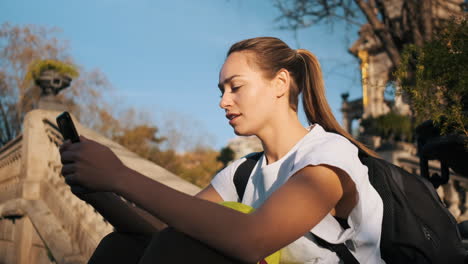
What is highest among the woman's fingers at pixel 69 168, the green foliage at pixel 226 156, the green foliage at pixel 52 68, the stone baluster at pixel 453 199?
the green foliage at pixel 52 68

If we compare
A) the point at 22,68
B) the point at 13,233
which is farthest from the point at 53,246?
the point at 22,68

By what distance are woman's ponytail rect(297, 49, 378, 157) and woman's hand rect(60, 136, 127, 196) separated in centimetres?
101

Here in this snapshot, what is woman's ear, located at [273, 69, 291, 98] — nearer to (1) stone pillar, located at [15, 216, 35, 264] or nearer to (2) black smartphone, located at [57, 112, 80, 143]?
(2) black smartphone, located at [57, 112, 80, 143]

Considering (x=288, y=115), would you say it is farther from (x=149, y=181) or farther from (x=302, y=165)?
(x=149, y=181)

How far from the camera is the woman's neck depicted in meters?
1.82

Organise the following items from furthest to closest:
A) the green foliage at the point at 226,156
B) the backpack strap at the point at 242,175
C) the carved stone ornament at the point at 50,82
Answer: the green foliage at the point at 226,156 → the carved stone ornament at the point at 50,82 → the backpack strap at the point at 242,175

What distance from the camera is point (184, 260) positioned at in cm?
127

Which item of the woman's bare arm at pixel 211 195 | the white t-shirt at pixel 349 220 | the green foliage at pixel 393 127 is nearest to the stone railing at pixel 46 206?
the woman's bare arm at pixel 211 195

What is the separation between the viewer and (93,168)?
1.21 meters

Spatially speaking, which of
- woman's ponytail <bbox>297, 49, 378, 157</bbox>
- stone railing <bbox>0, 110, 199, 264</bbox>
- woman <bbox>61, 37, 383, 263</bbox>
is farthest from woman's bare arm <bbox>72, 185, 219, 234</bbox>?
stone railing <bbox>0, 110, 199, 264</bbox>

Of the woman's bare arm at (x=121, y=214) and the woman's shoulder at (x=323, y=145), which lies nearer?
the woman's shoulder at (x=323, y=145)

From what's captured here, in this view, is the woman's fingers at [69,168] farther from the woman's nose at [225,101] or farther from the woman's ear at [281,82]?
the woman's ear at [281,82]

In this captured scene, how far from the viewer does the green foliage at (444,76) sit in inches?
78.2

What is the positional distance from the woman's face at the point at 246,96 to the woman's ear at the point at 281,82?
37 mm
